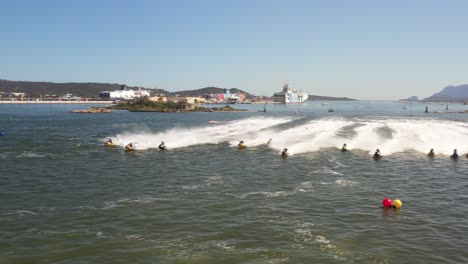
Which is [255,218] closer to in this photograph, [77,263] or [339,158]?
[77,263]

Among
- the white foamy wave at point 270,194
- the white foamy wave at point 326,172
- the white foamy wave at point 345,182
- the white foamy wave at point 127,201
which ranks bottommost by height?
the white foamy wave at point 127,201

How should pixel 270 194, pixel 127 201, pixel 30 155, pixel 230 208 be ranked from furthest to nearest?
1. pixel 30 155
2. pixel 270 194
3. pixel 127 201
4. pixel 230 208

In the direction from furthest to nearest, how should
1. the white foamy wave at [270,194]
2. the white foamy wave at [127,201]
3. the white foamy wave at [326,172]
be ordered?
the white foamy wave at [326,172], the white foamy wave at [270,194], the white foamy wave at [127,201]

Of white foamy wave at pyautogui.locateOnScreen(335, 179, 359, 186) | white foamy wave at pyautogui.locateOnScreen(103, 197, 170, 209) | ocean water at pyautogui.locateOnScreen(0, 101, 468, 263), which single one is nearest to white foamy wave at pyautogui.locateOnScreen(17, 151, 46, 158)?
ocean water at pyautogui.locateOnScreen(0, 101, 468, 263)

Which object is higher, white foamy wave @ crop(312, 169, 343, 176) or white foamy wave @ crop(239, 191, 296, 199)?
white foamy wave @ crop(312, 169, 343, 176)

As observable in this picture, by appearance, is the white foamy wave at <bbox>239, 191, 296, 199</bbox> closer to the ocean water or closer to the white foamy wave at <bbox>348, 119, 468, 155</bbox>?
the ocean water

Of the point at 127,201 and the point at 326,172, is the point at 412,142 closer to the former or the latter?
the point at 326,172

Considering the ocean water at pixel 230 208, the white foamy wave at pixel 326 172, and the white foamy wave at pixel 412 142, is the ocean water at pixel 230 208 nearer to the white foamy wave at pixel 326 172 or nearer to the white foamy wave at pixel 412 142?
the white foamy wave at pixel 326 172

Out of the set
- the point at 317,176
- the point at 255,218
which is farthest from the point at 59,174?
the point at 317,176

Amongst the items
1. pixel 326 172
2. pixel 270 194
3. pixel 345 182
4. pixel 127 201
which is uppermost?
pixel 326 172

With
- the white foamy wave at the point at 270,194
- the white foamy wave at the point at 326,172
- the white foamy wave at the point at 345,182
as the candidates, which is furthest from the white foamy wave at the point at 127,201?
the white foamy wave at the point at 326,172

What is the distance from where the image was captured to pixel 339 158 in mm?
52031

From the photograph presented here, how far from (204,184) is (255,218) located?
1089cm

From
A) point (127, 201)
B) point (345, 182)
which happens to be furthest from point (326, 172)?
point (127, 201)
